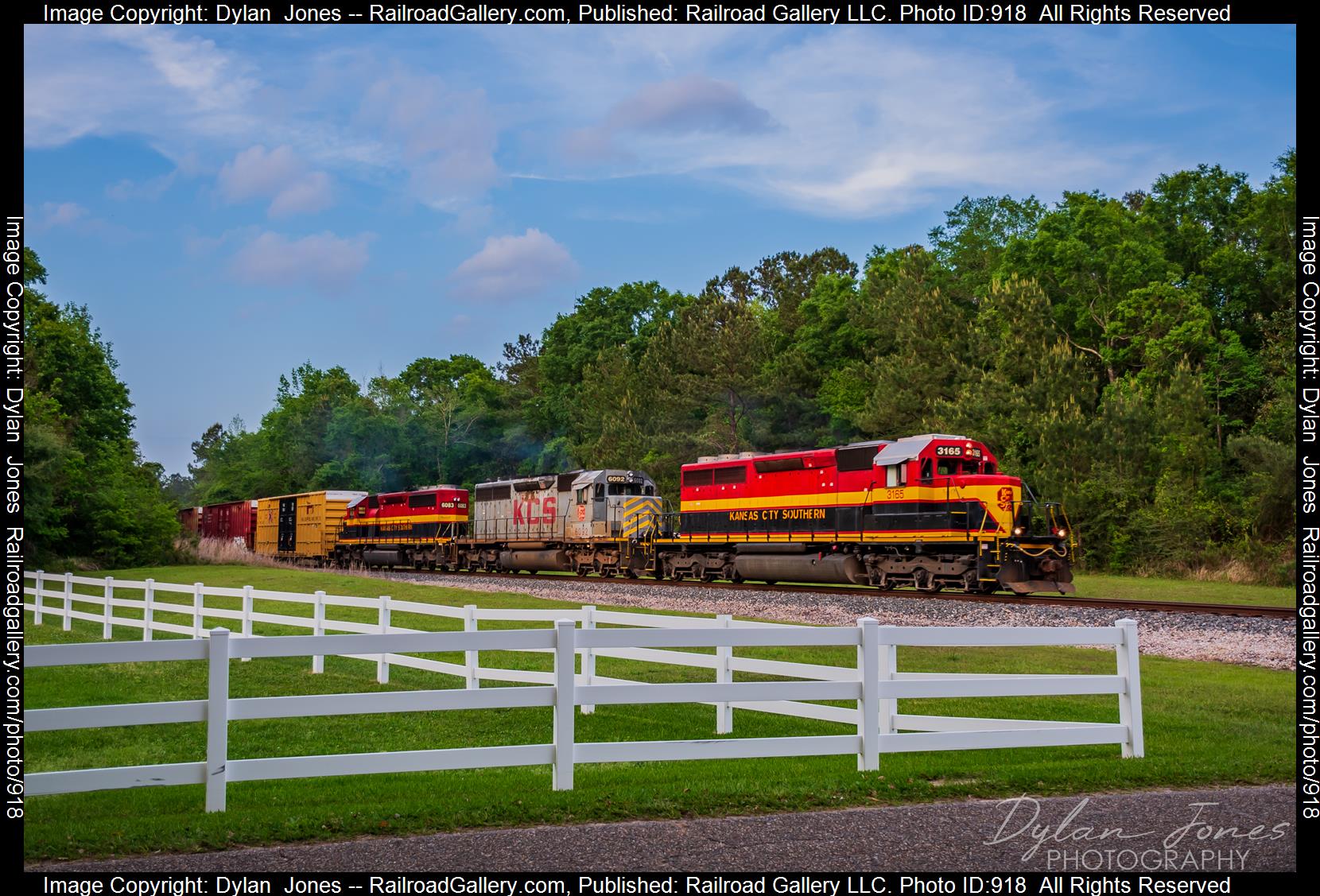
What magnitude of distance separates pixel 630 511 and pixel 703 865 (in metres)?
32.5

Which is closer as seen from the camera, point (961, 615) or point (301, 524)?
point (961, 615)

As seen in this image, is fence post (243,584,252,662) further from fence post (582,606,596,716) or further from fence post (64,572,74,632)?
fence post (582,606,596,716)

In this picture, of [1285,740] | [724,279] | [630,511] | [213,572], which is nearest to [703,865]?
[1285,740]

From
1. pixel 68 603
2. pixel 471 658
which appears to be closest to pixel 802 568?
pixel 68 603

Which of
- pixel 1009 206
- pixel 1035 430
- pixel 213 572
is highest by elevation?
pixel 1009 206

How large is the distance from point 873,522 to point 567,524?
15105 mm

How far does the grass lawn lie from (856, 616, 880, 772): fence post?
0.17m

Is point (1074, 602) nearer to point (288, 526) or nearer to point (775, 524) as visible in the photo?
point (775, 524)

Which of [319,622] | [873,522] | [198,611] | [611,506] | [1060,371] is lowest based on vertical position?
[198,611]

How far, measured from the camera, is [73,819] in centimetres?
720

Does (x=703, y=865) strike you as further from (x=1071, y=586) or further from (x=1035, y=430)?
(x=1035, y=430)

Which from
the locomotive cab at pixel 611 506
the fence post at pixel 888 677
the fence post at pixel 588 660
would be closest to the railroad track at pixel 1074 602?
the locomotive cab at pixel 611 506

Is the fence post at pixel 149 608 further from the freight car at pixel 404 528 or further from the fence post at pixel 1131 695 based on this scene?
the freight car at pixel 404 528

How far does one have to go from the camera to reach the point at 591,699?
26.8 feet
